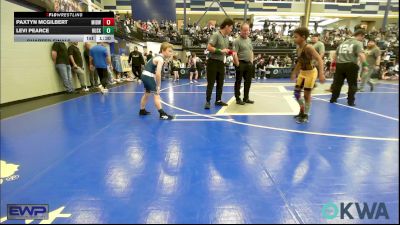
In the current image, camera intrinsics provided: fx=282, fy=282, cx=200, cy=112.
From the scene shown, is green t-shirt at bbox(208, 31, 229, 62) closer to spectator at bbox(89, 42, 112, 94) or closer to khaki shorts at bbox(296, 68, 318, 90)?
khaki shorts at bbox(296, 68, 318, 90)

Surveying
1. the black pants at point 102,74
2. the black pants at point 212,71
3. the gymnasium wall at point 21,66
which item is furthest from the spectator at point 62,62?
the black pants at point 212,71

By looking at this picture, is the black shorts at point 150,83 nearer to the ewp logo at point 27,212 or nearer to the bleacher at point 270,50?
the ewp logo at point 27,212

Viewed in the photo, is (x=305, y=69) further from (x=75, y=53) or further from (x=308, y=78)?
(x=75, y=53)

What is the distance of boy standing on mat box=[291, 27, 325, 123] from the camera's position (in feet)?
14.0

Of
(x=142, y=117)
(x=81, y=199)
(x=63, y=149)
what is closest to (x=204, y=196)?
(x=81, y=199)

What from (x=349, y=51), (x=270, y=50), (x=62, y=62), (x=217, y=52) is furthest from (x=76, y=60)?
(x=270, y=50)

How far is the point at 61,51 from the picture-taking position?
26.8 feet

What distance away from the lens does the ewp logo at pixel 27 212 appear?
1958 mm

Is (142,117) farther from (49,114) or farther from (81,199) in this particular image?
(81,199)

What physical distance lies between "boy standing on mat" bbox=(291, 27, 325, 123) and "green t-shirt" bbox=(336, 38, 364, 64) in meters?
1.41

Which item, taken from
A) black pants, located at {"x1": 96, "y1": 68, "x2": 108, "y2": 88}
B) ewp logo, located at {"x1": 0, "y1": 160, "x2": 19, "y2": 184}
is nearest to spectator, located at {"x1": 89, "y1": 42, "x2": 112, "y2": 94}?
black pants, located at {"x1": 96, "y1": 68, "x2": 108, "y2": 88}

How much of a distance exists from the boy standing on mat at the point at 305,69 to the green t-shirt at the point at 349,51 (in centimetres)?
141

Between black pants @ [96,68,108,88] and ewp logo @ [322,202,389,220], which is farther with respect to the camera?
black pants @ [96,68,108,88]
